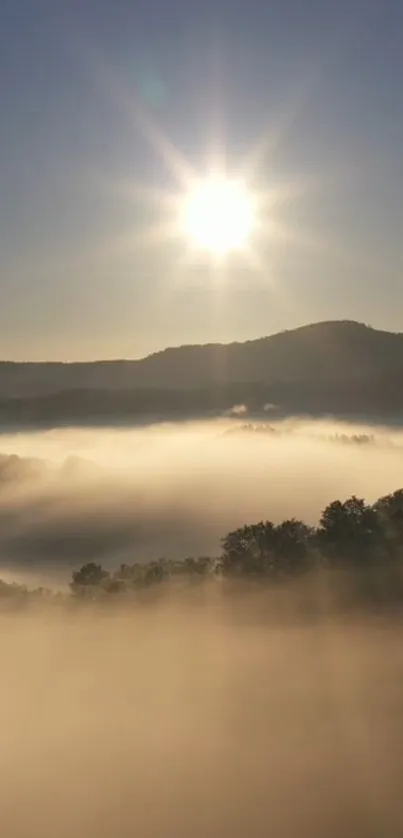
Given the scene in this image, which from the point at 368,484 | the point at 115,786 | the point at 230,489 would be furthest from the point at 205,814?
the point at 230,489

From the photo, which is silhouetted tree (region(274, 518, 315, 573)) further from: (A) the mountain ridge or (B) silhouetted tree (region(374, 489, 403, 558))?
(A) the mountain ridge

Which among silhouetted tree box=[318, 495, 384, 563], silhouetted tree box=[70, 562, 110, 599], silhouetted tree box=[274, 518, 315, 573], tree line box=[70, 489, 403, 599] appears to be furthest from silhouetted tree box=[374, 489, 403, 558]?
silhouetted tree box=[70, 562, 110, 599]

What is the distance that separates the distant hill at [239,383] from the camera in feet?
464

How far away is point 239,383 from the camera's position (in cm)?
14812

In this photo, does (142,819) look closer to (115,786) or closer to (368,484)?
(115,786)

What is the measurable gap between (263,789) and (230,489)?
10401 centimetres

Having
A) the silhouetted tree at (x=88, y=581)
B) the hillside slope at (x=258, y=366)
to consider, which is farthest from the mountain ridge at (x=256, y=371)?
the silhouetted tree at (x=88, y=581)

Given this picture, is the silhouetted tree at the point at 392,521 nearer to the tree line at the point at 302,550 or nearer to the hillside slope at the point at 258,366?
the tree line at the point at 302,550

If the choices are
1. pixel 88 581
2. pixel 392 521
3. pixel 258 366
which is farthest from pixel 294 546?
pixel 258 366

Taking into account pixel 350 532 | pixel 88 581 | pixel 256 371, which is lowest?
pixel 350 532

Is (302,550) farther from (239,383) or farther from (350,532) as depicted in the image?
(239,383)

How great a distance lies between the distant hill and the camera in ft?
464

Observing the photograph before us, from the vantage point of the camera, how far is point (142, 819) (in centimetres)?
1036

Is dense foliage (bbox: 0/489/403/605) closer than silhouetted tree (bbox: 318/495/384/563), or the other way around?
dense foliage (bbox: 0/489/403/605)
